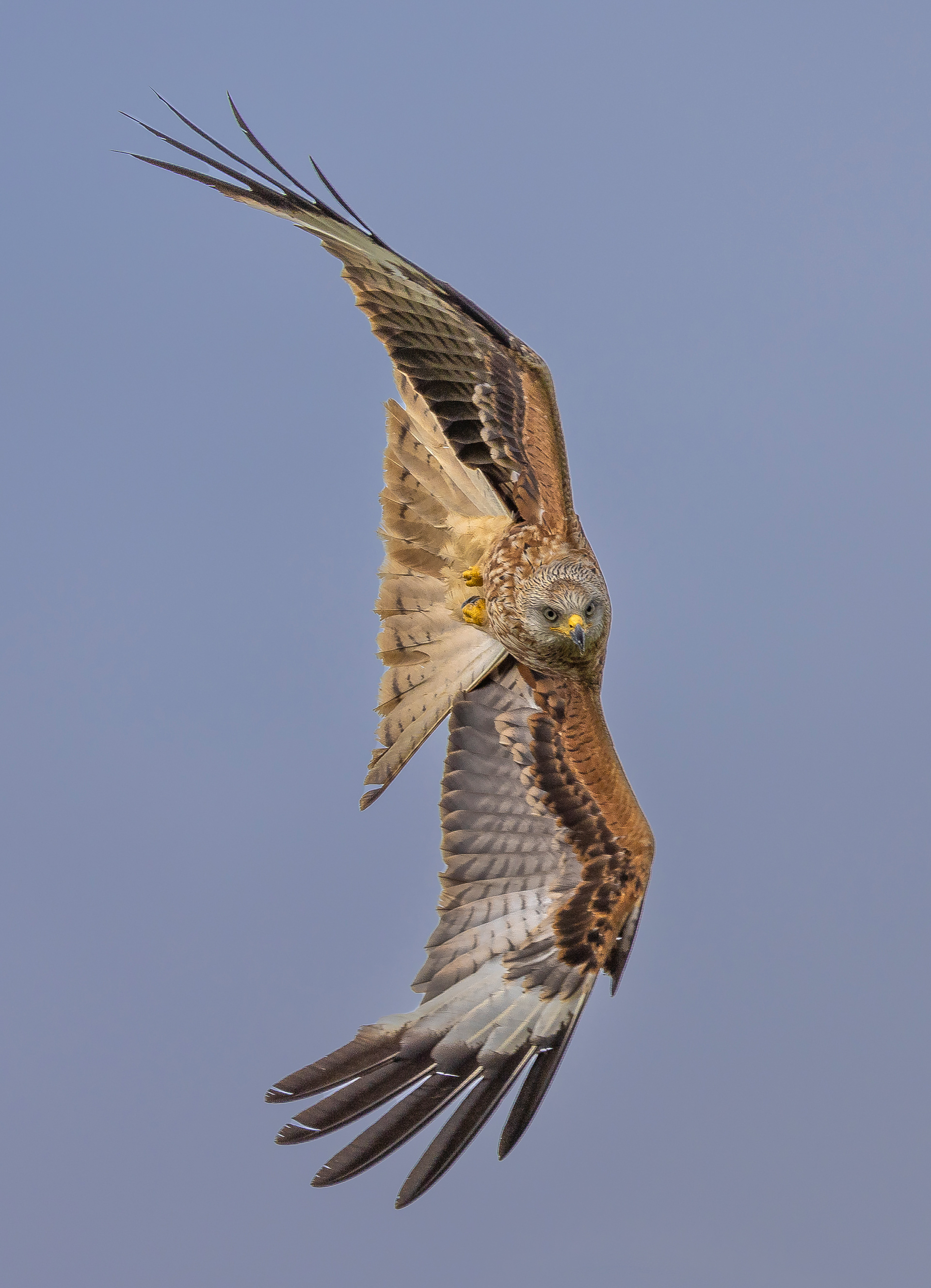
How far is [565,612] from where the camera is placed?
7.16 meters

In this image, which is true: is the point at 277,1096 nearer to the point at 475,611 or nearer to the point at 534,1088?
the point at 534,1088

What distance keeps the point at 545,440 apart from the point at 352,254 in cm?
123

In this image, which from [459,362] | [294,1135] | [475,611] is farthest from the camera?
[475,611]

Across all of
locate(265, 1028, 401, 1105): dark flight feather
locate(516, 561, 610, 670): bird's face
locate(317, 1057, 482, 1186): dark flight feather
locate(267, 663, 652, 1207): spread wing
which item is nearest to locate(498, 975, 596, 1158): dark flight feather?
locate(267, 663, 652, 1207): spread wing

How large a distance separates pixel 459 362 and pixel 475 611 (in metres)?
1.38

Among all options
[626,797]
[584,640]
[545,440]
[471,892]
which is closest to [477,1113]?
[471,892]

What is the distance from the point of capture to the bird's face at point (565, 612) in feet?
23.5

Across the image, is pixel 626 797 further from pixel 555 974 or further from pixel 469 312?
pixel 469 312

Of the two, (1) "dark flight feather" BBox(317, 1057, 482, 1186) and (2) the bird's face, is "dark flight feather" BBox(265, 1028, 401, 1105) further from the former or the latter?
(2) the bird's face

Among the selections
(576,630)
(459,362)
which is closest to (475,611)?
(576,630)

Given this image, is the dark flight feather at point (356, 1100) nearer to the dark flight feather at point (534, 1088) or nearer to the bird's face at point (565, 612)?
the dark flight feather at point (534, 1088)

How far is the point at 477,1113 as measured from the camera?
6.57 m

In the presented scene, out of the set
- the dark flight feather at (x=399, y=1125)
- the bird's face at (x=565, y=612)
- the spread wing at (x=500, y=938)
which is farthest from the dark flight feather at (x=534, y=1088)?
the bird's face at (x=565, y=612)

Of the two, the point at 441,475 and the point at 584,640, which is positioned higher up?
the point at 441,475
